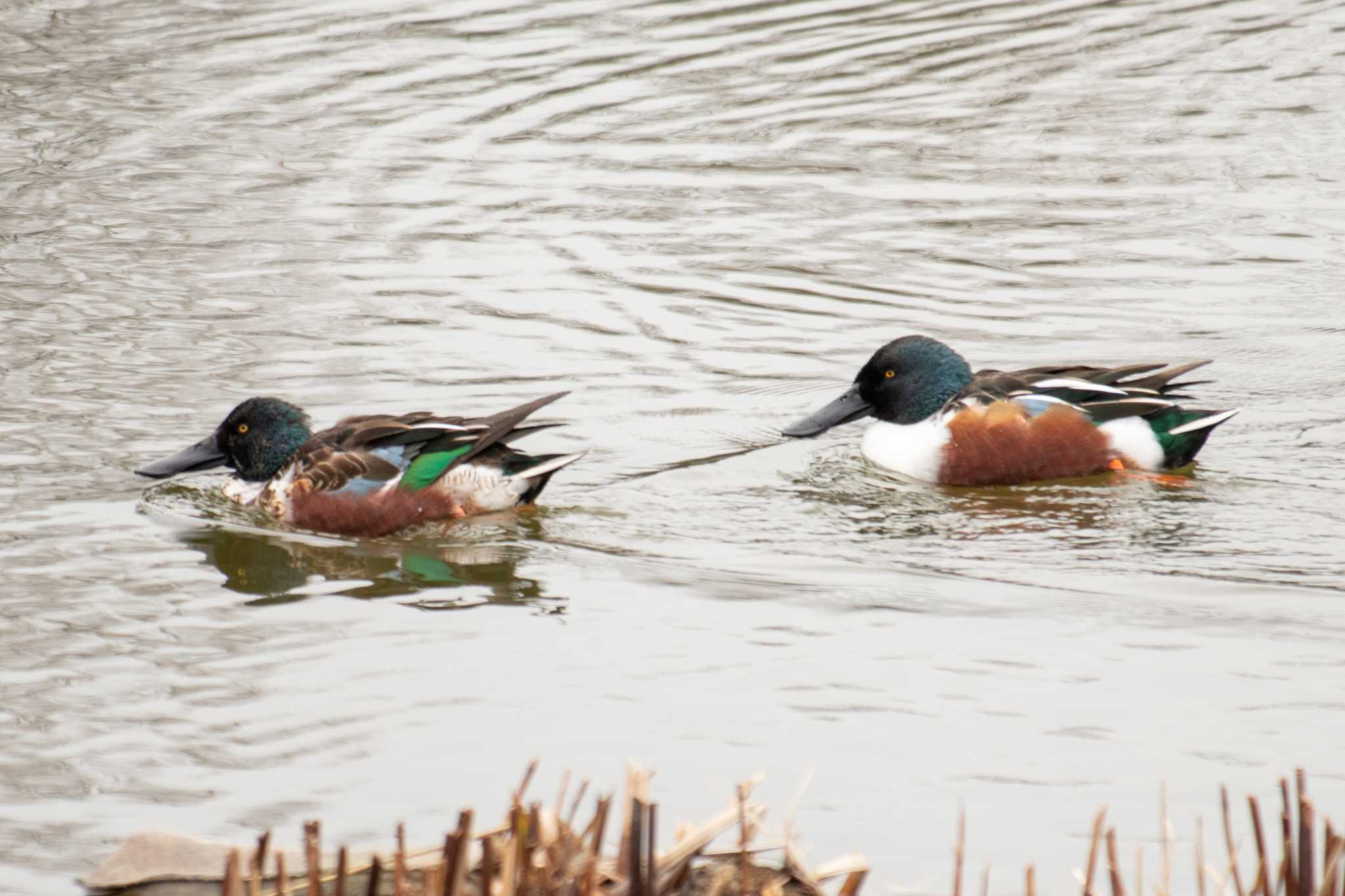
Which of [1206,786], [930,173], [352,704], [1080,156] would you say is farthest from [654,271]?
[1206,786]

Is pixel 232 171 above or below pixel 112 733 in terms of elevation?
above

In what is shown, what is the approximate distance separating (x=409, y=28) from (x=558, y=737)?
1272cm

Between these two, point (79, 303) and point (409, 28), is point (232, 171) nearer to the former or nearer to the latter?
point (79, 303)

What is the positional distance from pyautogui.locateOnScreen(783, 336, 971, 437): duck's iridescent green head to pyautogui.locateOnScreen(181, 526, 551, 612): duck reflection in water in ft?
6.18

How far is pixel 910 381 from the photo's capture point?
8.72 meters

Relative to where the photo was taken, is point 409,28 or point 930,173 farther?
point 409,28

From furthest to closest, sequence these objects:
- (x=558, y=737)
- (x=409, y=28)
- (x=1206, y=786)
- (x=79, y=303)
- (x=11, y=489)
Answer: (x=409, y=28), (x=79, y=303), (x=11, y=489), (x=558, y=737), (x=1206, y=786)

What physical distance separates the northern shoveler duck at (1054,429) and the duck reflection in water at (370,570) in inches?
78.0

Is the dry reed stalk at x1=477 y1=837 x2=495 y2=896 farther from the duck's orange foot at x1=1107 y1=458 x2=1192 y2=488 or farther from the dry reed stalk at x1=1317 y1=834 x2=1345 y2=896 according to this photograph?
the duck's orange foot at x1=1107 y1=458 x2=1192 y2=488

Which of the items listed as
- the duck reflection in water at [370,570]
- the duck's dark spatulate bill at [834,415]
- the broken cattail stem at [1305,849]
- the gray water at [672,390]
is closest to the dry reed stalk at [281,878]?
the gray water at [672,390]

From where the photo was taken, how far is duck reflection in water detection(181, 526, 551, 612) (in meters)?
6.98

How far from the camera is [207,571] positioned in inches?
289

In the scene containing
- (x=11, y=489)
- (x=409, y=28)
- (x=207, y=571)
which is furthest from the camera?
(x=409, y=28)

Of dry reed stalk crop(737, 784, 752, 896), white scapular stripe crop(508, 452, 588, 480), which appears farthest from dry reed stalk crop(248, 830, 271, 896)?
white scapular stripe crop(508, 452, 588, 480)
